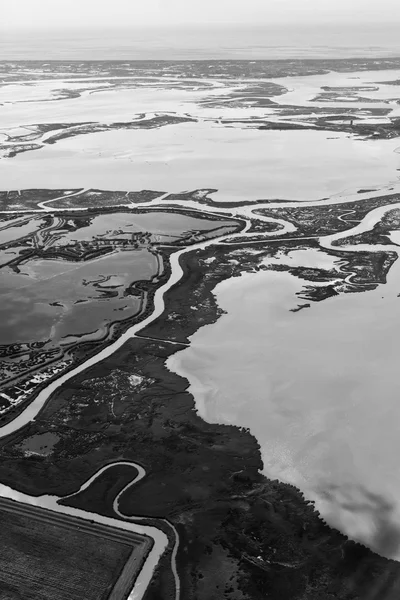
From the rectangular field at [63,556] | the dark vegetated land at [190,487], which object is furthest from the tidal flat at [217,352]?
the rectangular field at [63,556]

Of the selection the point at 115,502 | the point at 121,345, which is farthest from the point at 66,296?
the point at 115,502

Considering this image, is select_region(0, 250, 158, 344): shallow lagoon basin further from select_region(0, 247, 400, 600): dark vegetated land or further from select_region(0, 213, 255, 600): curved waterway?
select_region(0, 247, 400, 600): dark vegetated land

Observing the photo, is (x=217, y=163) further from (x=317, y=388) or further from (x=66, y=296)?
(x=317, y=388)

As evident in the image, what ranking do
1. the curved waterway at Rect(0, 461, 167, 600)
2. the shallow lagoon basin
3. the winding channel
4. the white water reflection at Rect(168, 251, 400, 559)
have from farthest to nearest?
1. the shallow lagoon basin
2. the white water reflection at Rect(168, 251, 400, 559)
3. the winding channel
4. the curved waterway at Rect(0, 461, 167, 600)

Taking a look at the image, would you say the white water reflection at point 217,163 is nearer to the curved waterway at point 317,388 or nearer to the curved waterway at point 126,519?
the curved waterway at point 317,388

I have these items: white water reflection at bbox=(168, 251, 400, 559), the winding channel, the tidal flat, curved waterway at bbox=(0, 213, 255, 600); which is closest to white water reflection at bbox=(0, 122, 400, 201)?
the tidal flat
